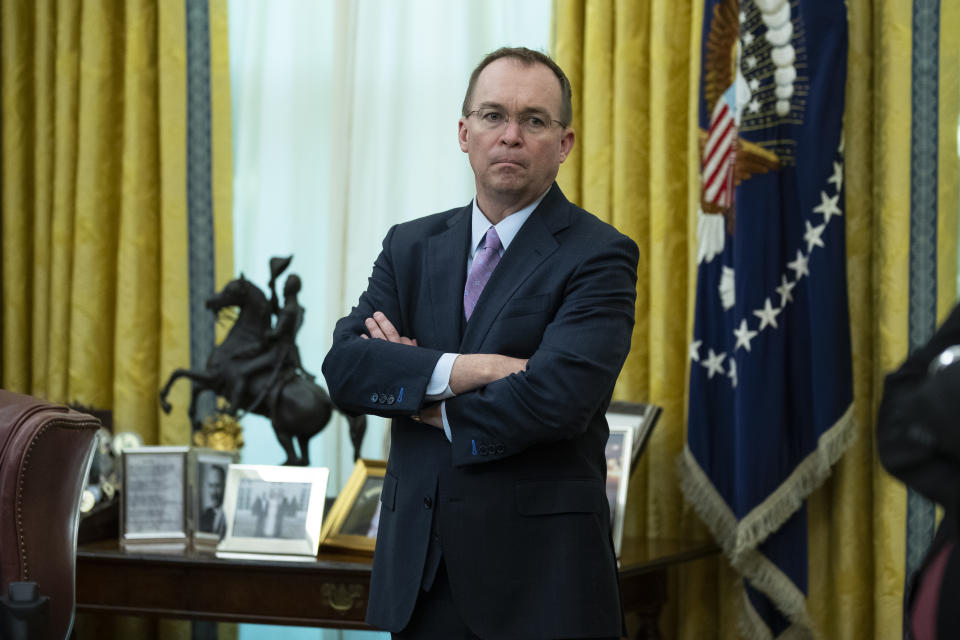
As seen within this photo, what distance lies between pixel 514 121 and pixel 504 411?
21.4 inches

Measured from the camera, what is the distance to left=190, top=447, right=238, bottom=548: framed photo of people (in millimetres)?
3215

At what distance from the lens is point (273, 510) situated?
3.10 meters

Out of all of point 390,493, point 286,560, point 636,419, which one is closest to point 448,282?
point 390,493

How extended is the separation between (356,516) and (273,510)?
23cm

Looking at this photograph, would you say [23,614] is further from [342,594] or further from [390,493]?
[342,594]

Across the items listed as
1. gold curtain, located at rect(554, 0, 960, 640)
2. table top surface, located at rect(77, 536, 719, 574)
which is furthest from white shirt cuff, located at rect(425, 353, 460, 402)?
gold curtain, located at rect(554, 0, 960, 640)

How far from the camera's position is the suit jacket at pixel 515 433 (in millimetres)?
1812

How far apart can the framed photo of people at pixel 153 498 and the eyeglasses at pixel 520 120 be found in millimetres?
1720

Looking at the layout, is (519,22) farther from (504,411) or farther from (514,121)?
(504,411)

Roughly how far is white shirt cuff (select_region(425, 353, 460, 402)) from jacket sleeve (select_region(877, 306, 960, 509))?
2.63ft

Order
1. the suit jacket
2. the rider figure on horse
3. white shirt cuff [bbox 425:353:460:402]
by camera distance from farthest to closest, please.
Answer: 1. the rider figure on horse
2. white shirt cuff [bbox 425:353:460:402]
3. the suit jacket

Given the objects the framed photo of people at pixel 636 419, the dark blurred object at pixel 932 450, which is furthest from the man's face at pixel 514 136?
the framed photo of people at pixel 636 419

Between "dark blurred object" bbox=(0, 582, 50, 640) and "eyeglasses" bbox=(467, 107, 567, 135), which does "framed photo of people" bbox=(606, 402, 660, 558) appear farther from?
"dark blurred object" bbox=(0, 582, 50, 640)

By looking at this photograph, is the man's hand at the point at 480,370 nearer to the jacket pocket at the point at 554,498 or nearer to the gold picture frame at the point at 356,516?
the jacket pocket at the point at 554,498
